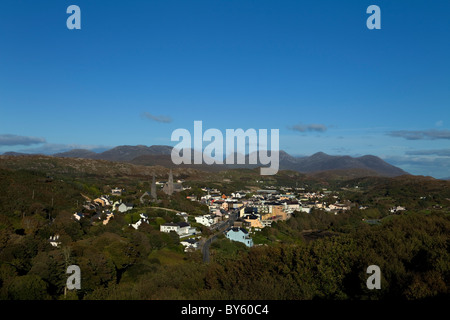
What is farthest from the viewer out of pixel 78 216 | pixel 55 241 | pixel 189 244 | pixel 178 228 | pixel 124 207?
pixel 124 207

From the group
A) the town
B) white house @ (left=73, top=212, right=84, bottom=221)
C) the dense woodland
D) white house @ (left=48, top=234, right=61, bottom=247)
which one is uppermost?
the dense woodland

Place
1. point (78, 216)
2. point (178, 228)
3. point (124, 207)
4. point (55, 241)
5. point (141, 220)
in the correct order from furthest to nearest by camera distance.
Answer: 1. point (124, 207)
2. point (141, 220)
3. point (178, 228)
4. point (78, 216)
5. point (55, 241)

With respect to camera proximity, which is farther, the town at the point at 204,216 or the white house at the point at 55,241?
the town at the point at 204,216

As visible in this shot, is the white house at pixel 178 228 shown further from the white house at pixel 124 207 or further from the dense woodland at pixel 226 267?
the white house at pixel 124 207

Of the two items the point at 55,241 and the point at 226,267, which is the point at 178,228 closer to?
the point at 55,241

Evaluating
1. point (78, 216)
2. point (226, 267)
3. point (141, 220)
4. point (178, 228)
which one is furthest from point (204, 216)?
point (226, 267)

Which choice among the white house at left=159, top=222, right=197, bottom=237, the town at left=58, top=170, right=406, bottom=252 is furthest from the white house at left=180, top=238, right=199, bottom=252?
the white house at left=159, top=222, right=197, bottom=237

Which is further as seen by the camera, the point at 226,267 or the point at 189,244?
the point at 189,244

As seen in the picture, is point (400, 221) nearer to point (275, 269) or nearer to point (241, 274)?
point (275, 269)

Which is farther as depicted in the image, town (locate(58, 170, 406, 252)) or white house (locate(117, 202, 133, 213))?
white house (locate(117, 202, 133, 213))

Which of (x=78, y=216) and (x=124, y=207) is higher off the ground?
(x=78, y=216)

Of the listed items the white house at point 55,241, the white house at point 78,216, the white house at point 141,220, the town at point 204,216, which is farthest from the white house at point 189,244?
the white house at point 78,216

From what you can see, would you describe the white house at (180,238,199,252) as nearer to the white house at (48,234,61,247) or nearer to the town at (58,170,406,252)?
the town at (58,170,406,252)

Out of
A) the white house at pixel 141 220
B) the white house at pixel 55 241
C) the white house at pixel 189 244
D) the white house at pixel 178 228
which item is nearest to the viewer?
the white house at pixel 55 241
